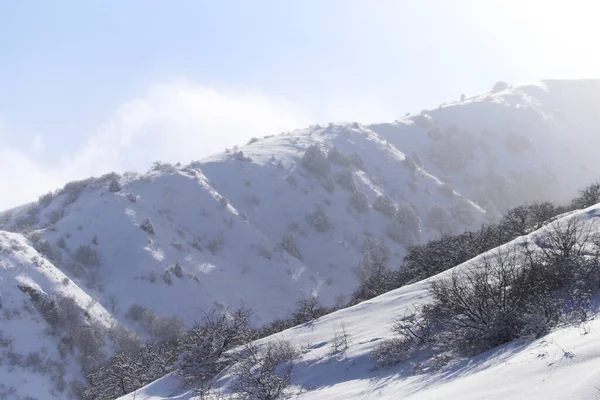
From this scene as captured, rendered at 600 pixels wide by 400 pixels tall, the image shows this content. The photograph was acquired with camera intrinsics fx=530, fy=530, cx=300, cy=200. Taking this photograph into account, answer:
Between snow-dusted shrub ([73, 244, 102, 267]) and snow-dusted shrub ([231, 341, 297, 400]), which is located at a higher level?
snow-dusted shrub ([73, 244, 102, 267])

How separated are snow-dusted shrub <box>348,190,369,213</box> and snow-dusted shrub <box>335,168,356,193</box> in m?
1.13

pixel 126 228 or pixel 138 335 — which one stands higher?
pixel 126 228

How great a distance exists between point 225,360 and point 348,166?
153 feet

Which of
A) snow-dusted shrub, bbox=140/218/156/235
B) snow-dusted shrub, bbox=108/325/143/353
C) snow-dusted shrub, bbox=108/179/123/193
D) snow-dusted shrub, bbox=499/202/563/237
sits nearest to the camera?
snow-dusted shrub, bbox=499/202/563/237

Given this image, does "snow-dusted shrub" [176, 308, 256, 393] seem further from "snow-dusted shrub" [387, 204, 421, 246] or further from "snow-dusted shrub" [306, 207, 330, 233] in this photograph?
"snow-dusted shrub" [387, 204, 421, 246]

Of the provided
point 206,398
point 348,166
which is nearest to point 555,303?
→ point 206,398

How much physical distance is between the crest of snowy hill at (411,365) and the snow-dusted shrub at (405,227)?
36887 millimetres

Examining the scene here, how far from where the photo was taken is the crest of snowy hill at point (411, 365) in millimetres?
5195

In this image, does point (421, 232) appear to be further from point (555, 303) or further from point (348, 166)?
point (555, 303)

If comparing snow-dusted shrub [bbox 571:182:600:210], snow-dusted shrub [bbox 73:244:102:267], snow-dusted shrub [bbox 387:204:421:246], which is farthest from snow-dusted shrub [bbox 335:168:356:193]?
snow-dusted shrub [bbox 571:182:600:210]

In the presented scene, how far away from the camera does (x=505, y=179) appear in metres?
65.5

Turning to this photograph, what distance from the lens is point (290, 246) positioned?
45.7 meters

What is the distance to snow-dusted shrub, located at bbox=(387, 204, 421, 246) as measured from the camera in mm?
50281

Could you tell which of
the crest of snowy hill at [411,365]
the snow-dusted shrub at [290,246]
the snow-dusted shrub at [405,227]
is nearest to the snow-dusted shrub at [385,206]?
the snow-dusted shrub at [405,227]
